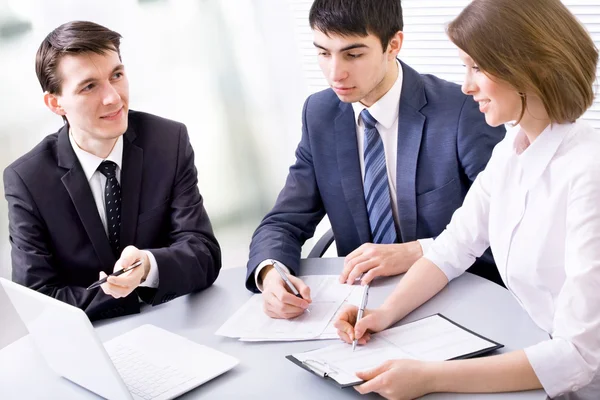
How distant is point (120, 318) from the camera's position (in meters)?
2.23

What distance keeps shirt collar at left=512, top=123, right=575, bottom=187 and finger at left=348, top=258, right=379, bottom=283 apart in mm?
536

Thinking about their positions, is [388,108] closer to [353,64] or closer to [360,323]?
[353,64]

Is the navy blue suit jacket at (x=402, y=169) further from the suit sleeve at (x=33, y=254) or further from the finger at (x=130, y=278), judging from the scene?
the suit sleeve at (x=33, y=254)

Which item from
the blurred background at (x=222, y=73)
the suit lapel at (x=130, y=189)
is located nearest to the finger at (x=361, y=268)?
the suit lapel at (x=130, y=189)

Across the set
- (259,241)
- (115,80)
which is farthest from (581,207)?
(115,80)

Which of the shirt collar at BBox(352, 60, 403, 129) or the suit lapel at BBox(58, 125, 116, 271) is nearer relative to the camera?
the suit lapel at BBox(58, 125, 116, 271)

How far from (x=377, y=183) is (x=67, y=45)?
3.61 ft

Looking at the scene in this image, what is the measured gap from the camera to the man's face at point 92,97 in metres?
2.46

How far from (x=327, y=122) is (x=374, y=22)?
0.38 metres

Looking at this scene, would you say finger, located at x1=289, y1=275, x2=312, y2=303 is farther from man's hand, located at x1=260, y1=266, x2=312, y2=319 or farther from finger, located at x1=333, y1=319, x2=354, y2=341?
finger, located at x1=333, y1=319, x2=354, y2=341

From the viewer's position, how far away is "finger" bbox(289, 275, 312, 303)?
210 centimetres

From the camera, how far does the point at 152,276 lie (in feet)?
7.45

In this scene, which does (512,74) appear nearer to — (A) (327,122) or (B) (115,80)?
(A) (327,122)

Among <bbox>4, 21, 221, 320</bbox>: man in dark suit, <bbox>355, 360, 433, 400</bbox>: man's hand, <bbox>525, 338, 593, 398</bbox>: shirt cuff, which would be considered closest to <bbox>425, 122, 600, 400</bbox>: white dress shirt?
<bbox>525, 338, 593, 398</bbox>: shirt cuff
